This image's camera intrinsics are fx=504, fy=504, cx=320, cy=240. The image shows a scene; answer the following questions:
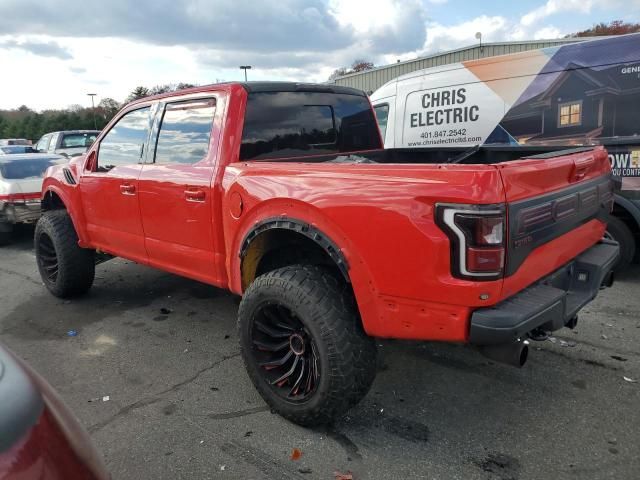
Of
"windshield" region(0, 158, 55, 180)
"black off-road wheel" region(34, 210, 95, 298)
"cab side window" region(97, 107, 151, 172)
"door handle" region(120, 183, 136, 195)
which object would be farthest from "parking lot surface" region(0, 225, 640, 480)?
"windshield" region(0, 158, 55, 180)

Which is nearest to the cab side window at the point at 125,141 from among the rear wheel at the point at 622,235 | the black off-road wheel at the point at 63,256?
the black off-road wheel at the point at 63,256

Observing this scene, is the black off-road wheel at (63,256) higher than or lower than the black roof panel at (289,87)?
lower

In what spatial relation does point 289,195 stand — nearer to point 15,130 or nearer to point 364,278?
point 364,278

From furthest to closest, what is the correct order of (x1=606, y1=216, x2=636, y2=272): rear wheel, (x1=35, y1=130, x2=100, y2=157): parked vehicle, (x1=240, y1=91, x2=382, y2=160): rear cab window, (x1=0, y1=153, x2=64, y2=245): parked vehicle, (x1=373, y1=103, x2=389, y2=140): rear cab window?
(x1=35, y1=130, x2=100, y2=157): parked vehicle, (x1=0, y1=153, x2=64, y2=245): parked vehicle, (x1=373, y1=103, x2=389, y2=140): rear cab window, (x1=606, y1=216, x2=636, y2=272): rear wheel, (x1=240, y1=91, x2=382, y2=160): rear cab window

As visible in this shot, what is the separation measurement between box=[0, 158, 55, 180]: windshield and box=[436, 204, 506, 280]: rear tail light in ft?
26.8

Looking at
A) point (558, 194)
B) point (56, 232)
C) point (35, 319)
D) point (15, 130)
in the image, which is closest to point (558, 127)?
point (558, 194)

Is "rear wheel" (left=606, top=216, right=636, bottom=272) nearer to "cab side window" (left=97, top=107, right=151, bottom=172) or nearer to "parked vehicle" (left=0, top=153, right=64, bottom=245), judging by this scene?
"cab side window" (left=97, top=107, right=151, bottom=172)

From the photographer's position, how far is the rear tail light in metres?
2.08

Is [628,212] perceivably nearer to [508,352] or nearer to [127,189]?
[508,352]

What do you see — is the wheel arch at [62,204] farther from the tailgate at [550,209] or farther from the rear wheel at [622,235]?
the rear wheel at [622,235]

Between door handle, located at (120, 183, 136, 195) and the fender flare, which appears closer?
the fender flare

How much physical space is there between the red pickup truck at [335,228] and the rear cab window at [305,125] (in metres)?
0.01

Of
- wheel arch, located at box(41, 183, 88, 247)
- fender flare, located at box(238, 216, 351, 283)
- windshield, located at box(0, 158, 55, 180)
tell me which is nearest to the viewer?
fender flare, located at box(238, 216, 351, 283)

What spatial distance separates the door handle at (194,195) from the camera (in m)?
3.32
